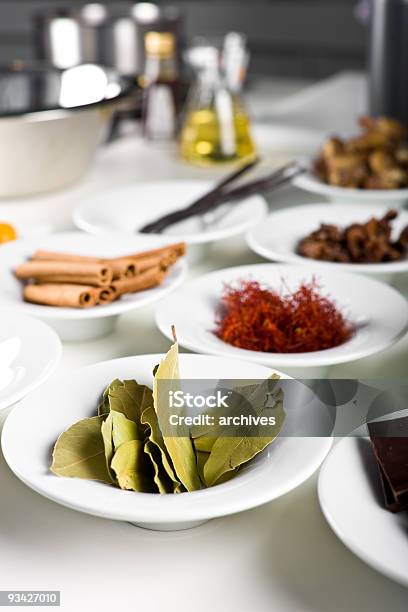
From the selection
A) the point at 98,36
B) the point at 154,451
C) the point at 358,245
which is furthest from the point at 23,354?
the point at 98,36

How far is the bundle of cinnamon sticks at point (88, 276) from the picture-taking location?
0.92 meters

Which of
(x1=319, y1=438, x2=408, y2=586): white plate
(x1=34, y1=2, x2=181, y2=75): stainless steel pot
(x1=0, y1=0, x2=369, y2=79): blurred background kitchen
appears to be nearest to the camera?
(x1=319, y1=438, x2=408, y2=586): white plate

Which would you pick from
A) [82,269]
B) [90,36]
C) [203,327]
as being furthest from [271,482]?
[90,36]

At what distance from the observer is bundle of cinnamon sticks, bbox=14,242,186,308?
0.92m

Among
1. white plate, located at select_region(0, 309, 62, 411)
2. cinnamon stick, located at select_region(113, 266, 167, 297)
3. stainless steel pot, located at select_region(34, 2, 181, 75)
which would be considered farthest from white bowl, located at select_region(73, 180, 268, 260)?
stainless steel pot, located at select_region(34, 2, 181, 75)

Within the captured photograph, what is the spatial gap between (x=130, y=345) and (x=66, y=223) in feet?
1.47

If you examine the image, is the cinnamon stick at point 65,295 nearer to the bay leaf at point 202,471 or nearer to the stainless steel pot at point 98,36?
the bay leaf at point 202,471

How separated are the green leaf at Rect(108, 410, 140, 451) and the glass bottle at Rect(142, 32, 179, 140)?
1.17 metres

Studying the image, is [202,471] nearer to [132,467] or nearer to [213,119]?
[132,467]

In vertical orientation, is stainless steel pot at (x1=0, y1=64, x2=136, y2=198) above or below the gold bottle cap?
below

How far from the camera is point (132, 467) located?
62cm

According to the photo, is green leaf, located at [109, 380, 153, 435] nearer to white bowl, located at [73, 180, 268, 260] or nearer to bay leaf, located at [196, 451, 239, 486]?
bay leaf, located at [196, 451, 239, 486]

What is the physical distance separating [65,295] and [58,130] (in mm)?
494

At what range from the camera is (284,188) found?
1.48m
